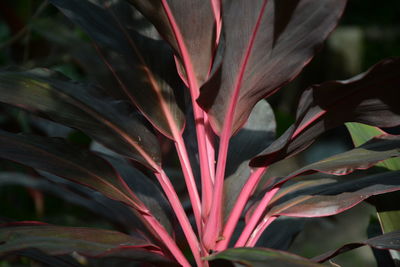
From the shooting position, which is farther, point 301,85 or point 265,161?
point 301,85

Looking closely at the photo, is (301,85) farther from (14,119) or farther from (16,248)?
(16,248)

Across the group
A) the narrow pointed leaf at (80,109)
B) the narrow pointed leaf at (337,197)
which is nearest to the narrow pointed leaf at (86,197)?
the narrow pointed leaf at (80,109)

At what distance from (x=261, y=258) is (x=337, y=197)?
0.79 feet

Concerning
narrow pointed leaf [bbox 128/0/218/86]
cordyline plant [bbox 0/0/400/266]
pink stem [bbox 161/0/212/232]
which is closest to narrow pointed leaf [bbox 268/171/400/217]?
cordyline plant [bbox 0/0/400/266]

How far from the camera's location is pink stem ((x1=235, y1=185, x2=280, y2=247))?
719 mm

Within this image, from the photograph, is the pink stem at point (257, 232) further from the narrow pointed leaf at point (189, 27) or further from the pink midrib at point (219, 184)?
the narrow pointed leaf at point (189, 27)

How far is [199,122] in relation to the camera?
75 centimetres

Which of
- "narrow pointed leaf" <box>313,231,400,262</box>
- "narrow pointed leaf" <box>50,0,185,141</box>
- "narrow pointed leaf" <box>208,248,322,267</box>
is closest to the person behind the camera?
"narrow pointed leaf" <box>208,248,322,267</box>

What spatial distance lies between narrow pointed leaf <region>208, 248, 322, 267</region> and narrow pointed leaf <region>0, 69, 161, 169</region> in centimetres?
24

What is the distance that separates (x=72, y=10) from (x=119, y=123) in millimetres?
180

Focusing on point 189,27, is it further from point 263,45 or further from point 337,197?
point 337,197

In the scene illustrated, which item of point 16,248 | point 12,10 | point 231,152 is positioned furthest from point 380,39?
point 16,248

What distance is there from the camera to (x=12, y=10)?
6.29 ft

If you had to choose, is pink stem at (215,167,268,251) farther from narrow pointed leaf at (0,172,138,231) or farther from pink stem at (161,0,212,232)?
Answer: narrow pointed leaf at (0,172,138,231)
